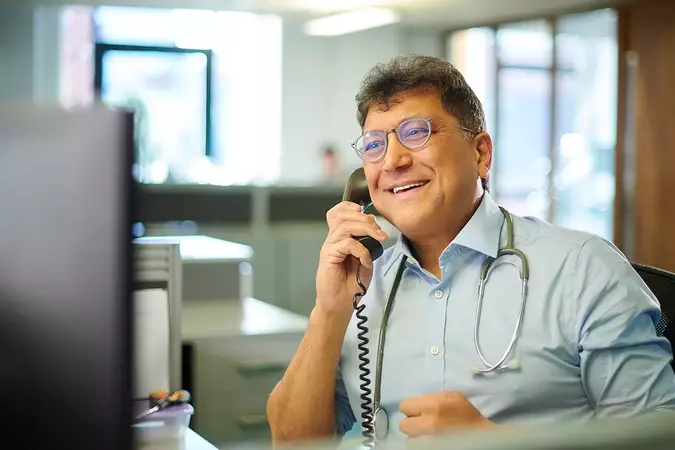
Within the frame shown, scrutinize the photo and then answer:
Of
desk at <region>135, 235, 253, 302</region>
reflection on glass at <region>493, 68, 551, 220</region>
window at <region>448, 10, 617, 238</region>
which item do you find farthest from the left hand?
reflection on glass at <region>493, 68, 551, 220</region>

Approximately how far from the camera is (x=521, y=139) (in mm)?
6695

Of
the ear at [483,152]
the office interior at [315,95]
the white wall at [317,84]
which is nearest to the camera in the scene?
the ear at [483,152]

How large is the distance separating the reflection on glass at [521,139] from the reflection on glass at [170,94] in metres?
2.69

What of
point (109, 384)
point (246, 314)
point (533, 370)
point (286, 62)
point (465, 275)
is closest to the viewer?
point (109, 384)

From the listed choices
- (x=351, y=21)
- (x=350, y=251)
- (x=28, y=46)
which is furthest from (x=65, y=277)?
(x=28, y=46)

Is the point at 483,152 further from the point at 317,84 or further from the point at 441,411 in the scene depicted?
the point at 317,84

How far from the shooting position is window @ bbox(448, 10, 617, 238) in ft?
19.0

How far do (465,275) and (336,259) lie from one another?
0.19 m

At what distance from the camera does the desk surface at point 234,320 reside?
192cm

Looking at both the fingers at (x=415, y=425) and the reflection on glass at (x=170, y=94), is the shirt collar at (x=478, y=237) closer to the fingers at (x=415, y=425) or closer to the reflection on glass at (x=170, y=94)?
the fingers at (x=415, y=425)

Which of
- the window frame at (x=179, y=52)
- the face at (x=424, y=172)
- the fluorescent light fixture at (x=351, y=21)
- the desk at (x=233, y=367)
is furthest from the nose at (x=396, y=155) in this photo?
the window frame at (x=179, y=52)

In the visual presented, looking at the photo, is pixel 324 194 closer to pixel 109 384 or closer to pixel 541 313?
pixel 541 313

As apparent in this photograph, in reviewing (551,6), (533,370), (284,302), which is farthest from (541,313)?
(551,6)

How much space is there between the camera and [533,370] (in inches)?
45.1
